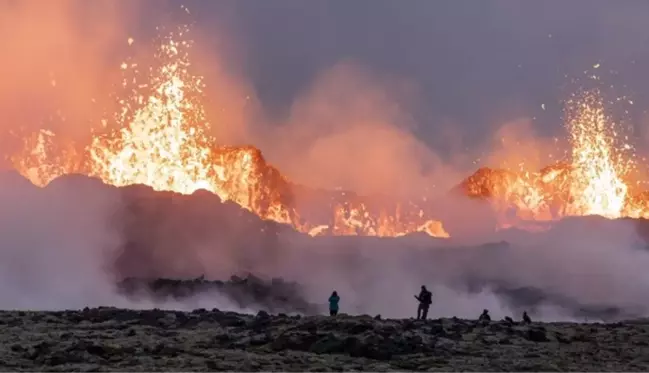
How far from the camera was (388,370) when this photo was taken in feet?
76.4

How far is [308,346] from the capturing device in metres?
26.7

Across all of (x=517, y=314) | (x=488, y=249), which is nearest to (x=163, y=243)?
(x=517, y=314)

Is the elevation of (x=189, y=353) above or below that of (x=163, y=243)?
below

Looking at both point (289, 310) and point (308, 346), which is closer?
point (308, 346)

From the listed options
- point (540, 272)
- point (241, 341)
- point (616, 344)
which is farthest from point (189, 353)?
point (540, 272)

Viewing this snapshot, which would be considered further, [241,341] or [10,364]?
[241,341]

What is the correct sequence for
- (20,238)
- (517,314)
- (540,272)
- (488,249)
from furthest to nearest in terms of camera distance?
(488,249) < (540,272) < (517,314) < (20,238)

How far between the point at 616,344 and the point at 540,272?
5983 inches

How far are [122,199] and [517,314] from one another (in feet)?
246

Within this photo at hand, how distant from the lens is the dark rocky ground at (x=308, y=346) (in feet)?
77.1

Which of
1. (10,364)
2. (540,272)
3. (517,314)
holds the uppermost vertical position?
(540,272)

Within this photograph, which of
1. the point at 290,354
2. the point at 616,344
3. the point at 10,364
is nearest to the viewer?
the point at 10,364

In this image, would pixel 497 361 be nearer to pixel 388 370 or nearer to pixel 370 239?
pixel 388 370

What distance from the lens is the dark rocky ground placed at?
77.1 ft
